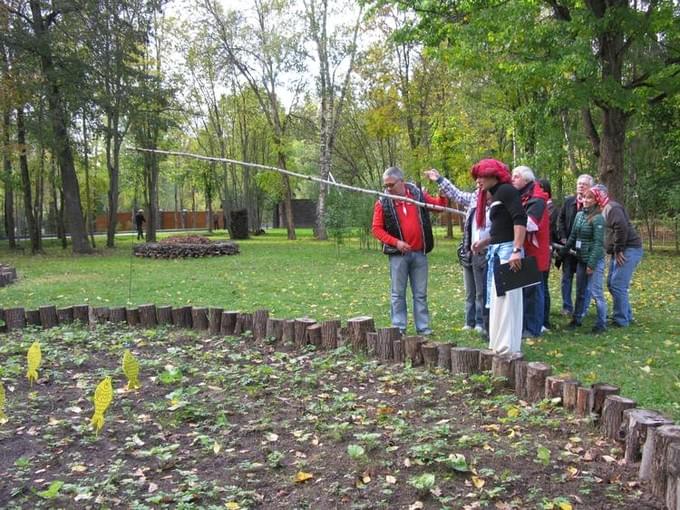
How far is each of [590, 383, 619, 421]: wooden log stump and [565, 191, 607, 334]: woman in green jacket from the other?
3.21 meters

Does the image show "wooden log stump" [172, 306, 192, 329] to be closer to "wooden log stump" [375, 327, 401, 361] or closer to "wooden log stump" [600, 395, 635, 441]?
"wooden log stump" [375, 327, 401, 361]

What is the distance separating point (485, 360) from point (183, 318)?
370 cm

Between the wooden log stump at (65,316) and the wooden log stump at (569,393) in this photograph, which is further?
the wooden log stump at (65,316)

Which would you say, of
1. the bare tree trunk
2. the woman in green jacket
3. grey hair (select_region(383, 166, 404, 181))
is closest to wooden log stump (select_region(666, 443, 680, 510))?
grey hair (select_region(383, 166, 404, 181))

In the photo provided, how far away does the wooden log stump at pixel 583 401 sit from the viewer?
3.74 metres

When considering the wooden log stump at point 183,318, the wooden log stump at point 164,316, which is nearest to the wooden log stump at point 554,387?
the wooden log stump at point 183,318

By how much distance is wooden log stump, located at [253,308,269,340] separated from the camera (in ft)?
20.4

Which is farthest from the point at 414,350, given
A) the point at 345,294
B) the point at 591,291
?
the point at 345,294

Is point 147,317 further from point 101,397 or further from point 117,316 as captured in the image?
point 101,397

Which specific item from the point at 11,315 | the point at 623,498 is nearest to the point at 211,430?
the point at 623,498

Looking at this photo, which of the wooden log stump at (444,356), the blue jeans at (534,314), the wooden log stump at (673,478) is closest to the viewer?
the wooden log stump at (673,478)

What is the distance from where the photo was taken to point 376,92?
3017 cm

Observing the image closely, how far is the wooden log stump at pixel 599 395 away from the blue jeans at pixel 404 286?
2.90m

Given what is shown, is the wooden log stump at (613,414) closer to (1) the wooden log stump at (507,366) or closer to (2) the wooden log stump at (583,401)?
(2) the wooden log stump at (583,401)
